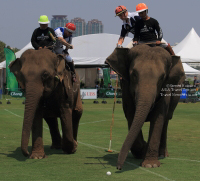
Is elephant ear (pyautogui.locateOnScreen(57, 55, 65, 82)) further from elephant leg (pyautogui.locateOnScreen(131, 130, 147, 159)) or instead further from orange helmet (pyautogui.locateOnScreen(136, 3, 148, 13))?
elephant leg (pyautogui.locateOnScreen(131, 130, 147, 159))

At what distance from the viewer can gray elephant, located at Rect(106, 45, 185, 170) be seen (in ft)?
32.1

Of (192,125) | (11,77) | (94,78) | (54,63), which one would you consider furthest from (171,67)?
(94,78)

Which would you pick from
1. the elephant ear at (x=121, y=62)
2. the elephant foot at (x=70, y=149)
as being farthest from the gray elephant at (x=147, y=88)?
the elephant foot at (x=70, y=149)

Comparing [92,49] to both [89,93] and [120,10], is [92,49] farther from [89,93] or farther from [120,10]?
[120,10]

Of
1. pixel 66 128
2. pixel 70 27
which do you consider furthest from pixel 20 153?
pixel 70 27

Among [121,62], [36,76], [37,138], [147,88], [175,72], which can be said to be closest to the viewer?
[147,88]

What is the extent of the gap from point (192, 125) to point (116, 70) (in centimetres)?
1062

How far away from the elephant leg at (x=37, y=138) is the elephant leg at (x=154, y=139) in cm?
266

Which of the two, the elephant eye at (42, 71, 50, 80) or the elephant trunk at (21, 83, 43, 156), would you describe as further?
the elephant eye at (42, 71, 50, 80)

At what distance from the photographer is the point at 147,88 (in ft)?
32.7

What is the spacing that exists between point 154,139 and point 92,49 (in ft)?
130

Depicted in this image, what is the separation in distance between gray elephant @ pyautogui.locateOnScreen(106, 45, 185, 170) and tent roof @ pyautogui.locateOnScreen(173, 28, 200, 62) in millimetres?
33421

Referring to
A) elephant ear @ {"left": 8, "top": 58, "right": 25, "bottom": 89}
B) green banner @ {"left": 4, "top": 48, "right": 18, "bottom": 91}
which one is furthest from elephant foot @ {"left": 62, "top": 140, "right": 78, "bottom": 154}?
green banner @ {"left": 4, "top": 48, "right": 18, "bottom": 91}

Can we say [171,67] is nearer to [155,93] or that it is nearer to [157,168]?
[155,93]
